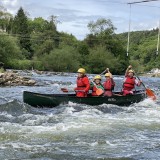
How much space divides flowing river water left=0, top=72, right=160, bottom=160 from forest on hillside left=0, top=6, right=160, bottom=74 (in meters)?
43.5

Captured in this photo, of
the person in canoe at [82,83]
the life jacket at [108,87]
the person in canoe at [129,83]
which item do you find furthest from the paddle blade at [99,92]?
the person in canoe at [129,83]

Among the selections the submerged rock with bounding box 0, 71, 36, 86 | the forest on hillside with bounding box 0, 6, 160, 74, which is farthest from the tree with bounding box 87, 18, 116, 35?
the submerged rock with bounding box 0, 71, 36, 86

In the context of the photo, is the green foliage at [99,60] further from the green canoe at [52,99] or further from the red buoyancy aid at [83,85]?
the green canoe at [52,99]

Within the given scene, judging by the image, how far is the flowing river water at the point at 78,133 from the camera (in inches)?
347

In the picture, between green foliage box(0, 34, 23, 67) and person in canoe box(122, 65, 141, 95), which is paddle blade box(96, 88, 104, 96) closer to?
person in canoe box(122, 65, 141, 95)

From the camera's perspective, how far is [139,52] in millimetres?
156250

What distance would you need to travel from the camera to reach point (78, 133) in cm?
1105

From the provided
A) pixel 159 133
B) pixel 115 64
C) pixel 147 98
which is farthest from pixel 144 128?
pixel 115 64

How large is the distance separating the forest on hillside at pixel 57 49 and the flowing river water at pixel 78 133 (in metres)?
43.5

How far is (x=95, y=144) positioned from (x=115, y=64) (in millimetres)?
71061

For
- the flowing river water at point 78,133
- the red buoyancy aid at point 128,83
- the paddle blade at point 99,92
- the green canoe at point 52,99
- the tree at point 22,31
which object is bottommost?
the flowing river water at point 78,133

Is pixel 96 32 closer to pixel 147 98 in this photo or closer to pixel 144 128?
pixel 147 98

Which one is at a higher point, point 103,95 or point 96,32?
point 96,32

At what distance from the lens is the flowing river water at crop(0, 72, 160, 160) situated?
882 centimetres
